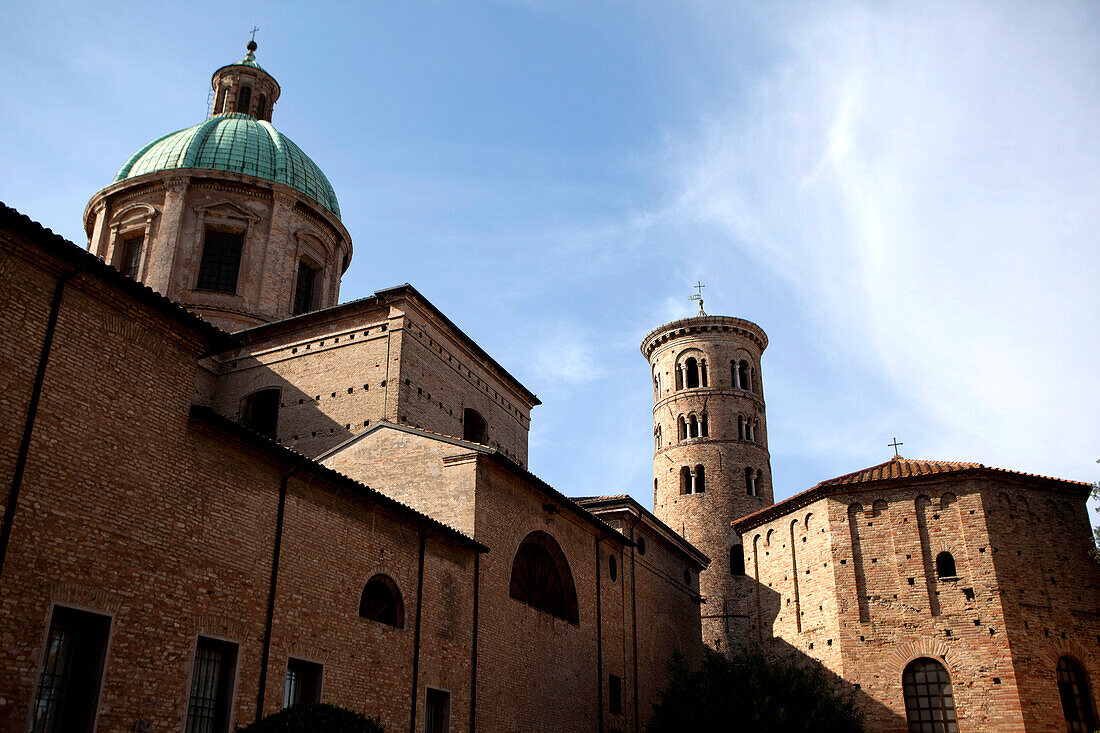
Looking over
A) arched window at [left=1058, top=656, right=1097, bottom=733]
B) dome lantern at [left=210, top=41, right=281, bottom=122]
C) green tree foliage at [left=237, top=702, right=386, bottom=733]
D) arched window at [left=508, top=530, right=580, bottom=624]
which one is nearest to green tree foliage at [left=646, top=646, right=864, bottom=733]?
arched window at [left=508, top=530, right=580, bottom=624]

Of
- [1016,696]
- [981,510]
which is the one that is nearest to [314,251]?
[981,510]

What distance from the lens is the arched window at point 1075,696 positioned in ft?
65.1

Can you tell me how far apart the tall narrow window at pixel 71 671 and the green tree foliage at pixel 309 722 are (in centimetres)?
162

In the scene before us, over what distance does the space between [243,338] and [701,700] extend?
13952 mm

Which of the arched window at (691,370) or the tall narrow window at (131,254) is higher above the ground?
the arched window at (691,370)

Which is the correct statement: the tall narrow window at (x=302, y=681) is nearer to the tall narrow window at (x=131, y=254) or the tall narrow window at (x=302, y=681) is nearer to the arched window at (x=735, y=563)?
the tall narrow window at (x=131, y=254)

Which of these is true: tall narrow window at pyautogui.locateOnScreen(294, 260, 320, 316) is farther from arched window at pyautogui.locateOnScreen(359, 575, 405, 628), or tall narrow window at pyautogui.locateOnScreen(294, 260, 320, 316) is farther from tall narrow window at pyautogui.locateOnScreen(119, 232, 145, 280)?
arched window at pyautogui.locateOnScreen(359, 575, 405, 628)

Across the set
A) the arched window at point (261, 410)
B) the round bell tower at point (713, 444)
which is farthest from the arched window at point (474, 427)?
the round bell tower at point (713, 444)

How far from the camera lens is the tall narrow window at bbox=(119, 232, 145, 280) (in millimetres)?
25058

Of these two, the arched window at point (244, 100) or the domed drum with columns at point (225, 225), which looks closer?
the domed drum with columns at point (225, 225)

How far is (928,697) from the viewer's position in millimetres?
20516

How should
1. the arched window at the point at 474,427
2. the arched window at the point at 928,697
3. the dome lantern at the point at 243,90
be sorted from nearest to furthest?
the arched window at the point at 928,697, the arched window at the point at 474,427, the dome lantern at the point at 243,90

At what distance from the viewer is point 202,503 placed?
37.2ft

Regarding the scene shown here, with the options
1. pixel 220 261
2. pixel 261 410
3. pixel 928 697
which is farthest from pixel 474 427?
pixel 928 697
